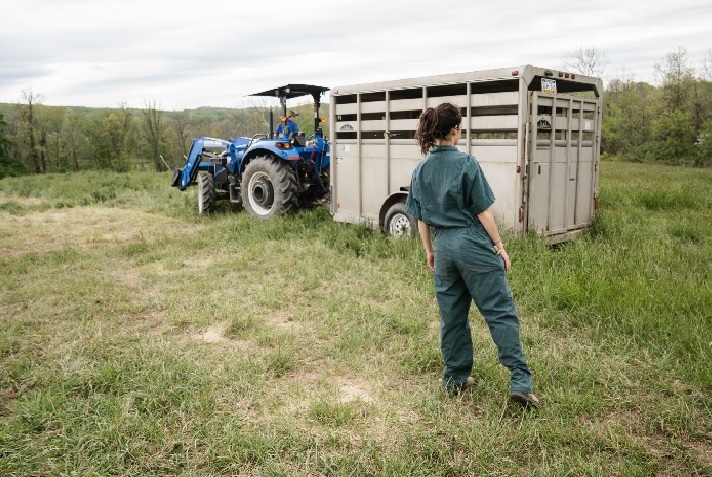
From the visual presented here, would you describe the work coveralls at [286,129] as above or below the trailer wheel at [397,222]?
above

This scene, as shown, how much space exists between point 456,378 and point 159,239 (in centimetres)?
615

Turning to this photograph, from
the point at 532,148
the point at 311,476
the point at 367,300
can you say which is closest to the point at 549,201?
the point at 532,148

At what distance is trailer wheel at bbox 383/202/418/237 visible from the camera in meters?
7.29

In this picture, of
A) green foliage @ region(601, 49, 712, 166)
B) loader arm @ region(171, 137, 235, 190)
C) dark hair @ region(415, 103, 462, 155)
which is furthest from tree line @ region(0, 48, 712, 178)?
dark hair @ region(415, 103, 462, 155)

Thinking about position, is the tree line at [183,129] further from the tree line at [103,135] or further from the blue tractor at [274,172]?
the blue tractor at [274,172]

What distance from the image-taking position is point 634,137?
1549 inches

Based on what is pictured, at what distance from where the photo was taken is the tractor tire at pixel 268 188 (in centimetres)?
932

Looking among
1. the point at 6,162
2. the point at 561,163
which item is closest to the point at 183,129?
the point at 6,162

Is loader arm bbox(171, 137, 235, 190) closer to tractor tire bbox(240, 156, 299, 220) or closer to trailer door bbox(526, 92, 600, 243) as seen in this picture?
tractor tire bbox(240, 156, 299, 220)

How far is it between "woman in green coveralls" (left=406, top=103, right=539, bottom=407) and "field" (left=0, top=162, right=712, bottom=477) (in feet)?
1.42

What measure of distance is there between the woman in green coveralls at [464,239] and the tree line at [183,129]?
98.3ft

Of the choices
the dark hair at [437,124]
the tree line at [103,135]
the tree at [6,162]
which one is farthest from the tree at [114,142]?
the dark hair at [437,124]

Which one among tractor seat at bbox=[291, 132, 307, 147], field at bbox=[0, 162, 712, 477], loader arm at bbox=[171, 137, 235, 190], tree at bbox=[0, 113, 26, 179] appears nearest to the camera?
field at bbox=[0, 162, 712, 477]

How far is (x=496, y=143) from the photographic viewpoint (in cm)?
627
